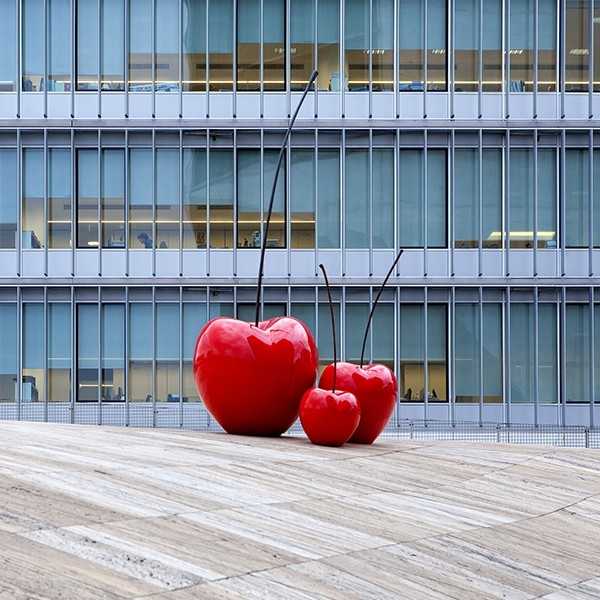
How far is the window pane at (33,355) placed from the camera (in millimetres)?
29734

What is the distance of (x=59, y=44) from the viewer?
30.2 meters

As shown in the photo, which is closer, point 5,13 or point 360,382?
point 360,382

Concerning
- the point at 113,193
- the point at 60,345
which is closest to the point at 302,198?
the point at 113,193

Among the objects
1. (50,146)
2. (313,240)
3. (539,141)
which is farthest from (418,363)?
(50,146)

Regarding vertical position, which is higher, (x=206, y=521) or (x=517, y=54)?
(x=517, y=54)

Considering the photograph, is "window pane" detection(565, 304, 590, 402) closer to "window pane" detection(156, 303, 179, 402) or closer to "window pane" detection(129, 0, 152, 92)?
"window pane" detection(156, 303, 179, 402)

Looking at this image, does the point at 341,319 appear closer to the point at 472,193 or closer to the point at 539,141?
the point at 472,193

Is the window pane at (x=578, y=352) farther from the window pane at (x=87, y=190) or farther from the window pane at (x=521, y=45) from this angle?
the window pane at (x=87, y=190)

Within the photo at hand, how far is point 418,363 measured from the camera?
29.8 m

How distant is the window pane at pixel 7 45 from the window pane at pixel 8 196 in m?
1.96

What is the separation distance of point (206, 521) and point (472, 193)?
80.8ft

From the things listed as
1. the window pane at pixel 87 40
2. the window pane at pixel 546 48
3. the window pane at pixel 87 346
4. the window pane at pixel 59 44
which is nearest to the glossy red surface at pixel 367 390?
the window pane at pixel 87 346

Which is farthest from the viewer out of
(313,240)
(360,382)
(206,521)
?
(313,240)

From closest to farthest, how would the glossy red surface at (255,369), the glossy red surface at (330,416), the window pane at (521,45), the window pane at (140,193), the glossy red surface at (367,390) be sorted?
1. the glossy red surface at (330,416)
2. the glossy red surface at (255,369)
3. the glossy red surface at (367,390)
4. the window pane at (140,193)
5. the window pane at (521,45)
